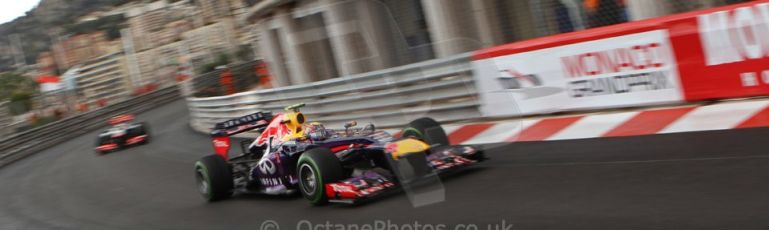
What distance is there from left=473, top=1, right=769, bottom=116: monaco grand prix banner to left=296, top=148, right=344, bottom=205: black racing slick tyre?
1.40 meters

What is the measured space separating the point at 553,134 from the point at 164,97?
27942 mm

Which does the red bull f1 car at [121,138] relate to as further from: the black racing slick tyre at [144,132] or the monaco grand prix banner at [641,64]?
the monaco grand prix banner at [641,64]

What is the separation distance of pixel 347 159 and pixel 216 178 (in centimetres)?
225

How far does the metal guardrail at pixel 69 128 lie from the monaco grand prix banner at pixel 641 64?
19.4 metres

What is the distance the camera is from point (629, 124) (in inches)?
340

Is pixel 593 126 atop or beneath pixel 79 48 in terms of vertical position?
beneath

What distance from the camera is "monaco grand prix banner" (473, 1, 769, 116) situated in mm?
8172

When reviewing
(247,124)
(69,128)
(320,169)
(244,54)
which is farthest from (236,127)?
(244,54)

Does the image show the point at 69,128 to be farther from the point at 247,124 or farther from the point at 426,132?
the point at 426,132

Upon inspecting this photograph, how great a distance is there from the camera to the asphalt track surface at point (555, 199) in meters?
4.97

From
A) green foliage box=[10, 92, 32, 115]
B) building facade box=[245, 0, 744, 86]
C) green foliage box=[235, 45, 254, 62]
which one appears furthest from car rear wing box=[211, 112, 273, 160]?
green foliage box=[235, 45, 254, 62]

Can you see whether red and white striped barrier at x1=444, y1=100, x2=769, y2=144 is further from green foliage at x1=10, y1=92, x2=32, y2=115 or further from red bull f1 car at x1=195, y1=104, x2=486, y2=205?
green foliage at x1=10, y1=92, x2=32, y2=115

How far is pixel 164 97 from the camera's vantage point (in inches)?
1371

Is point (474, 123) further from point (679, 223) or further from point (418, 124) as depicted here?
point (679, 223)
